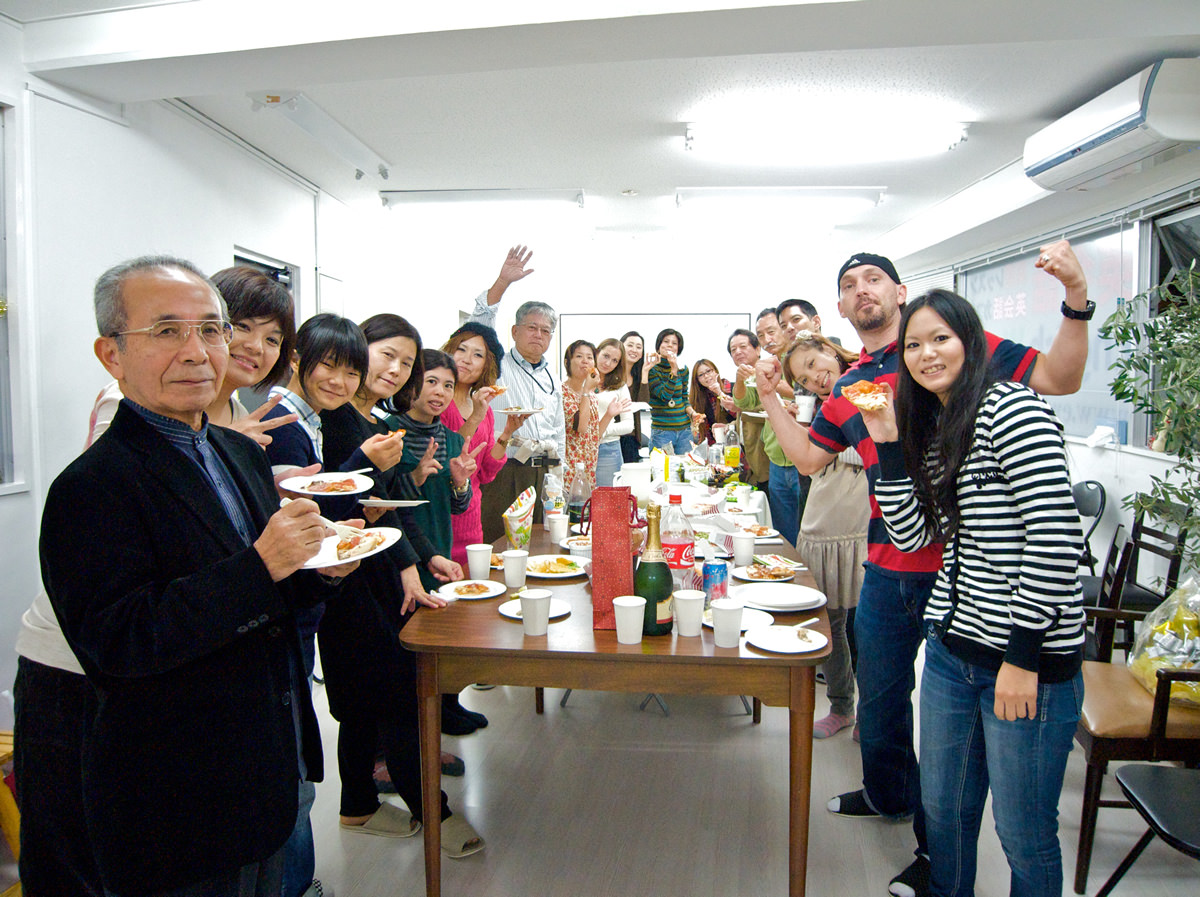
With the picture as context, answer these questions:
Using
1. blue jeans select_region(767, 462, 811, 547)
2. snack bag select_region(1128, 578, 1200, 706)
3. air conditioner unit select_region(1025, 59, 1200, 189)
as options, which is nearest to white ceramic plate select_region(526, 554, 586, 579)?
snack bag select_region(1128, 578, 1200, 706)

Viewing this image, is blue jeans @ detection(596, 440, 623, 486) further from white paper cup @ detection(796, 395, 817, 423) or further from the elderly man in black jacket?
the elderly man in black jacket

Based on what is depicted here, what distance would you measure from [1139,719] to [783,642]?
3.79 feet

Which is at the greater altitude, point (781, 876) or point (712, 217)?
point (712, 217)

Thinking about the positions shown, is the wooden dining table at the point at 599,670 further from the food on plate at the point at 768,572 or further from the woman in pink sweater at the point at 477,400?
the woman in pink sweater at the point at 477,400

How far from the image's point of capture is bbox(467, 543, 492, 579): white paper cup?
222cm

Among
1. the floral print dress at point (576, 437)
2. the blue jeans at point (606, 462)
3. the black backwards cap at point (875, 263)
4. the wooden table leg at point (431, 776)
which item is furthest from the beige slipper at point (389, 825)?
the blue jeans at point (606, 462)

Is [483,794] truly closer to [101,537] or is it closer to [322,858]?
[322,858]

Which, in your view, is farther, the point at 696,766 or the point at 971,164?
the point at 971,164

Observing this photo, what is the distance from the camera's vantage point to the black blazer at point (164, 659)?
1.01 meters

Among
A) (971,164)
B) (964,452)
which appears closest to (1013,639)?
(964,452)

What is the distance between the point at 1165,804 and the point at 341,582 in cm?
196

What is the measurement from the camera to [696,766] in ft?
8.73

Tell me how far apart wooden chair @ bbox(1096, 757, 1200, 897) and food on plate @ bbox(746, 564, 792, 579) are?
952 mm

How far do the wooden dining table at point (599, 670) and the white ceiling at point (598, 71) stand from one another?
2.15m
